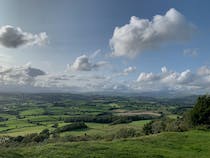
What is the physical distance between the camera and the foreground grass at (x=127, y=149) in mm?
30431

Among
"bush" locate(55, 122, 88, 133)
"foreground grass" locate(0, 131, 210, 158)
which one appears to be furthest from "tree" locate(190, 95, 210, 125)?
"bush" locate(55, 122, 88, 133)

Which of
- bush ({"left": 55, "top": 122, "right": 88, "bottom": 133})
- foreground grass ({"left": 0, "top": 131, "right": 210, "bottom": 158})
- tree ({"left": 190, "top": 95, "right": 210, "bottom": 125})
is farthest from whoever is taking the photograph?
bush ({"left": 55, "top": 122, "right": 88, "bottom": 133})

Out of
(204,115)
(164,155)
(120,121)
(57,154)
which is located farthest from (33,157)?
(120,121)

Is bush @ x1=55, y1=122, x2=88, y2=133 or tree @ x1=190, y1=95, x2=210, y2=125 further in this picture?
bush @ x1=55, y1=122, x2=88, y2=133

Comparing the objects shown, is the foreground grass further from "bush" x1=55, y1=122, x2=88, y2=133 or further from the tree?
"bush" x1=55, y1=122, x2=88, y2=133

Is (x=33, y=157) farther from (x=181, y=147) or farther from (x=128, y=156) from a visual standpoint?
(x=181, y=147)

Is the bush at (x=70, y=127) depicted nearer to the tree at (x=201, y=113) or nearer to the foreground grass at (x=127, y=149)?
the tree at (x=201, y=113)

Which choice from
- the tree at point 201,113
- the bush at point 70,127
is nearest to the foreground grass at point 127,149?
the tree at point 201,113

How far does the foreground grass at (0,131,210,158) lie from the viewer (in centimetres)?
3043

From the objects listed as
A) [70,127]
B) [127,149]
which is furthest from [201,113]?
[70,127]

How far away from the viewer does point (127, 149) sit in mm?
35281

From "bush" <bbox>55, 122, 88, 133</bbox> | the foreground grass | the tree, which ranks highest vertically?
the tree

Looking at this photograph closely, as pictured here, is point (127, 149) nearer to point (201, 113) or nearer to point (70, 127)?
point (201, 113)

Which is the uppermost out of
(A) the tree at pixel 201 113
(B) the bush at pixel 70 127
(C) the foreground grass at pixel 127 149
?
(A) the tree at pixel 201 113
